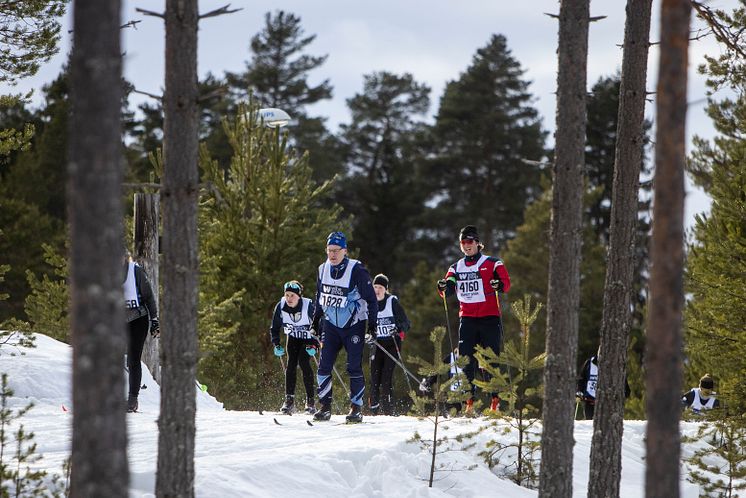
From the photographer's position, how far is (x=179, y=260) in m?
6.42

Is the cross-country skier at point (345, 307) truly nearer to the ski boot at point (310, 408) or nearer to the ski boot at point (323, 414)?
the ski boot at point (323, 414)

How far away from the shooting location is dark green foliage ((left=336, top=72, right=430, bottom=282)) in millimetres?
42000

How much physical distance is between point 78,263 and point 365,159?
4060 centimetres

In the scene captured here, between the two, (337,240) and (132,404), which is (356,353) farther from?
(132,404)

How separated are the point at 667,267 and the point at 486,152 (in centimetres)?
3582

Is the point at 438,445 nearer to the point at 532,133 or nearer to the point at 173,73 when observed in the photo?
the point at 173,73

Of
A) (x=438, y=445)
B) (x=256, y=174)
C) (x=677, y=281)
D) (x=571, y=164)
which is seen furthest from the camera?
(x=256, y=174)

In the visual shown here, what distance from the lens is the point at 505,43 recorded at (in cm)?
4200

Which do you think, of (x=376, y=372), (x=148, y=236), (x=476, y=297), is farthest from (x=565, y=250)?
(x=148, y=236)

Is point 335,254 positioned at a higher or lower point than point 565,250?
lower

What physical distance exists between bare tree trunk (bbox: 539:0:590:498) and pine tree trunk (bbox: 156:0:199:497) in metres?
3.00

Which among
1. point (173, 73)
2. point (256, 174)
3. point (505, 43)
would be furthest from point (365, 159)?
point (173, 73)

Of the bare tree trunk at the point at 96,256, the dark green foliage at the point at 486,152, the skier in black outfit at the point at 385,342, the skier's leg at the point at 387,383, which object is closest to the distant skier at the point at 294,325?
the skier in black outfit at the point at 385,342

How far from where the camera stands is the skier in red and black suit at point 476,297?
11.9m
